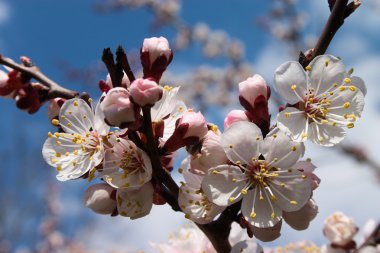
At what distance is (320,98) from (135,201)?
2.07 feet

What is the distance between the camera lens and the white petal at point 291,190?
118 centimetres

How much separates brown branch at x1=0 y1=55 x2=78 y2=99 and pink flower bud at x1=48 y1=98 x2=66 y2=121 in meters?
0.01

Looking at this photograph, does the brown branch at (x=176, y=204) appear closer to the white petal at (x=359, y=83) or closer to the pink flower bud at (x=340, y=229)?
the white petal at (x=359, y=83)

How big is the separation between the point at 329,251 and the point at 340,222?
120mm

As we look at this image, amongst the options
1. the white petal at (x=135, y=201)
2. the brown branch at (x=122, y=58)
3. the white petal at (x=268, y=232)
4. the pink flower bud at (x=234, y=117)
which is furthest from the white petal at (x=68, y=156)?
the white petal at (x=268, y=232)

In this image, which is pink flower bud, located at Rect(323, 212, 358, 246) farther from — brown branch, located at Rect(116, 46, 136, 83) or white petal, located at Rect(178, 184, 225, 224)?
brown branch, located at Rect(116, 46, 136, 83)

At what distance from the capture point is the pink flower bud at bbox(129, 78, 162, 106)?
1098mm

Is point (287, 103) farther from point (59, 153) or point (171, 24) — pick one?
point (171, 24)

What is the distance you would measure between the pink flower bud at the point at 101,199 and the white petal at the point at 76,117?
0.21m

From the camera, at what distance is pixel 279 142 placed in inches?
47.0

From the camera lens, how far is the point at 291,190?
1.20 m

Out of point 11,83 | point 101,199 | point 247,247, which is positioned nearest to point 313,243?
point 247,247

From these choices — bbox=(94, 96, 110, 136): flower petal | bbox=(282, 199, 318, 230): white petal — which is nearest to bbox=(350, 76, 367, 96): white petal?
bbox=(282, 199, 318, 230): white petal

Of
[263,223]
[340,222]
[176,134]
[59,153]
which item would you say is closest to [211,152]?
[176,134]
